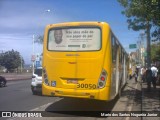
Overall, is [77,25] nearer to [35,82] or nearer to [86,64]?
[86,64]

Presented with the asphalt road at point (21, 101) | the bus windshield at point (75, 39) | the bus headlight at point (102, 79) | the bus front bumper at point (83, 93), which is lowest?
the asphalt road at point (21, 101)

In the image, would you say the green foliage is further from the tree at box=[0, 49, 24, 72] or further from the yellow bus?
the tree at box=[0, 49, 24, 72]

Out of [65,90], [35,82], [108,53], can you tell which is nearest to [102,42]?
[108,53]

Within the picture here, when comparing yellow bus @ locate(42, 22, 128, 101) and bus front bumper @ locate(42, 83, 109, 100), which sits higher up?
yellow bus @ locate(42, 22, 128, 101)

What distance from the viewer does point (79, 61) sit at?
466 inches

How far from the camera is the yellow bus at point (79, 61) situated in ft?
38.0

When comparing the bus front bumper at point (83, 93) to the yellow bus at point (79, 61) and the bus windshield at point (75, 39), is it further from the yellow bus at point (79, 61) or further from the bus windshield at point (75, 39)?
the bus windshield at point (75, 39)

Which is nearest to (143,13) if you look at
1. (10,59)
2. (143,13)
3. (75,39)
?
(143,13)

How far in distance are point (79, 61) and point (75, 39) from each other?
85cm

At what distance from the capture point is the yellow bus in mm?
11570

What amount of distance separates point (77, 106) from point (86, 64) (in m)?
2.92

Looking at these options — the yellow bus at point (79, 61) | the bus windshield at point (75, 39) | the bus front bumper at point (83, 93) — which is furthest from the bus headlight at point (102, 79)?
the bus windshield at point (75, 39)

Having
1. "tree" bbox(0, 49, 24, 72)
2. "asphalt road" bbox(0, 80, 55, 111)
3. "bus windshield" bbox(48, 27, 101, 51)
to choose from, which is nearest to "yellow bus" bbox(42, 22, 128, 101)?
"bus windshield" bbox(48, 27, 101, 51)

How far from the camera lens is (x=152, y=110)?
12594 mm
